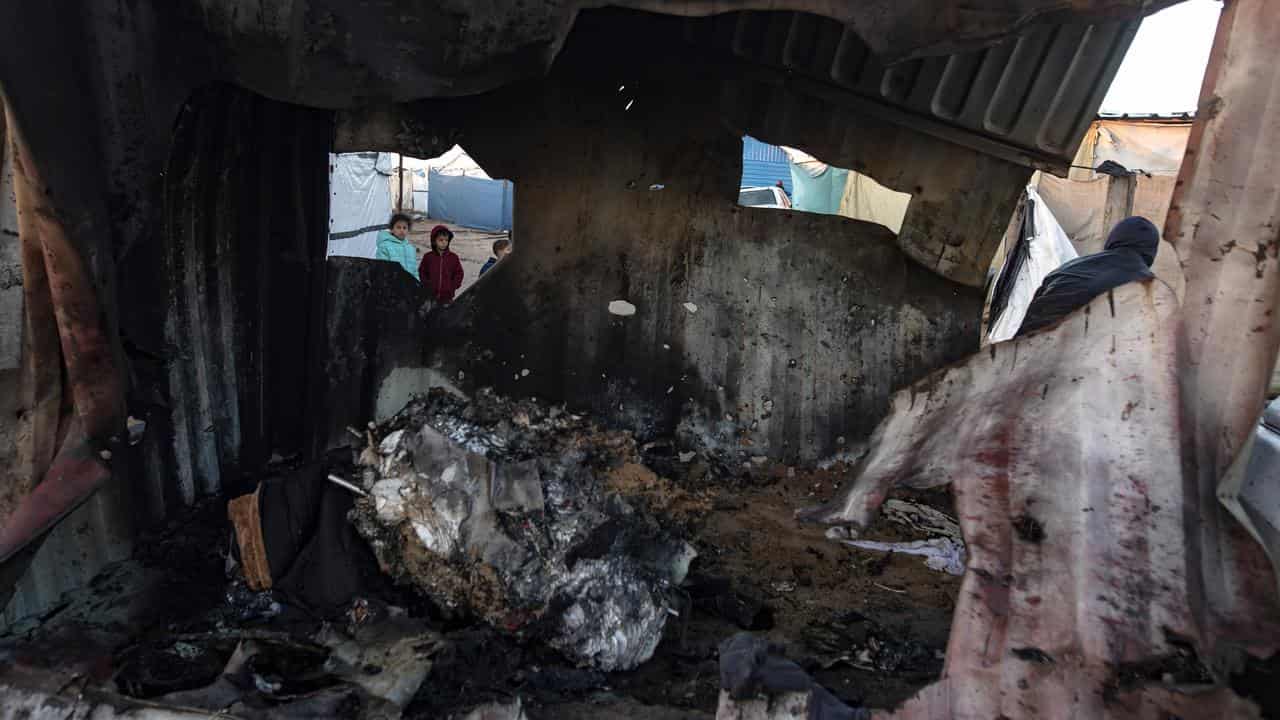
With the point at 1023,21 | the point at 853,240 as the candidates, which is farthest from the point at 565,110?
the point at 1023,21

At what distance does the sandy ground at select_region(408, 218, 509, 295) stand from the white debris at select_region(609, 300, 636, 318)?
8130mm

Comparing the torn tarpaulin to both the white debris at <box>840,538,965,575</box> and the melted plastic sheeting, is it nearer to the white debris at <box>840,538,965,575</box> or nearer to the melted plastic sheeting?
the white debris at <box>840,538,965,575</box>

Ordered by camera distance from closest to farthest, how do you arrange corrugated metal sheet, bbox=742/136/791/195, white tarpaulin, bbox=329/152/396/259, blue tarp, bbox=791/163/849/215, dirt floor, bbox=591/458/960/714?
dirt floor, bbox=591/458/960/714
white tarpaulin, bbox=329/152/396/259
blue tarp, bbox=791/163/849/215
corrugated metal sheet, bbox=742/136/791/195

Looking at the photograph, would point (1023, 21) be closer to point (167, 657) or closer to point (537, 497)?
point (537, 497)

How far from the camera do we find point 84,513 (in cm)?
351

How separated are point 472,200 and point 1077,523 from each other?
2185 cm

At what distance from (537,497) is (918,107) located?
10.5ft

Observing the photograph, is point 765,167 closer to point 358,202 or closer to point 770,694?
point 358,202

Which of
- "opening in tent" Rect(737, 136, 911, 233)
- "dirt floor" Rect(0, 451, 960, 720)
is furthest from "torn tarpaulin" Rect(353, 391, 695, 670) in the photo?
"opening in tent" Rect(737, 136, 911, 233)

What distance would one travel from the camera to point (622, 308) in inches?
224

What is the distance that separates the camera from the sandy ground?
15352 millimetres

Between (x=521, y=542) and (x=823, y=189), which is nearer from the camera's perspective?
(x=521, y=542)

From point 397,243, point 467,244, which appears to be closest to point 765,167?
point 467,244

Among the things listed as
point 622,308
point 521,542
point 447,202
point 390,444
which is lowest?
point 447,202
